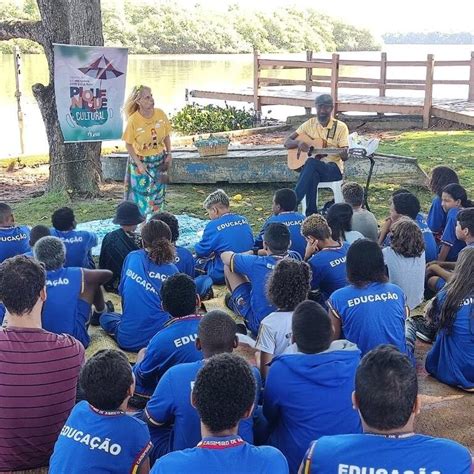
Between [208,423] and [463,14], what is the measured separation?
73891 mm

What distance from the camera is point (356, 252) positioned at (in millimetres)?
4191

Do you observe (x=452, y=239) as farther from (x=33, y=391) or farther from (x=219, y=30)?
(x=219, y=30)

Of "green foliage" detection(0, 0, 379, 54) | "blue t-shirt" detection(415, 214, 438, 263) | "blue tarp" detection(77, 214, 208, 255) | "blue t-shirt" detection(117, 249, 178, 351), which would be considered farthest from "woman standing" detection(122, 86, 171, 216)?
"green foliage" detection(0, 0, 379, 54)

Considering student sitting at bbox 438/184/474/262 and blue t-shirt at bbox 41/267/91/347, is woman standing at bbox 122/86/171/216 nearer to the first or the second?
student sitting at bbox 438/184/474/262

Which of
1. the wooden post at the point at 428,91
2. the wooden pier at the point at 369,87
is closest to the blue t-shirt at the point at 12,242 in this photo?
the wooden pier at the point at 369,87

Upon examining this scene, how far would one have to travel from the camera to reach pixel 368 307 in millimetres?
4062

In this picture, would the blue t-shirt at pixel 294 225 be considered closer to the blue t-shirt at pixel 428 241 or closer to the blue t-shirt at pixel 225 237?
the blue t-shirt at pixel 225 237

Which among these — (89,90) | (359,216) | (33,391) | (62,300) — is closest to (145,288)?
(62,300)

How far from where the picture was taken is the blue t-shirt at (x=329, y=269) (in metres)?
4.95

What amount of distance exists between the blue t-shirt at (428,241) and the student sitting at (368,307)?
176cm

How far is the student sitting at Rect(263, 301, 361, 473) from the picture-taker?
317 centimetres

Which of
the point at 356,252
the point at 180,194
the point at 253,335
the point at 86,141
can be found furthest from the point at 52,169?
the point at 356,252

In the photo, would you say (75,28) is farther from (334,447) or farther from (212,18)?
(212,18)

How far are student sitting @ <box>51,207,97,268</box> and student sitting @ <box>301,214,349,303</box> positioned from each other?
1.80m
